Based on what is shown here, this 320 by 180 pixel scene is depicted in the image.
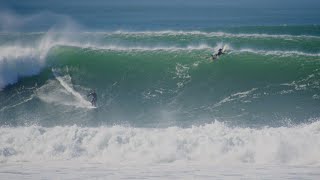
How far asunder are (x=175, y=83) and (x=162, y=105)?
59.3 inches

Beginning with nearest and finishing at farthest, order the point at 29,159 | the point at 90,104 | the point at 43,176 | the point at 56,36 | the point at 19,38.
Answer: the point at 43,176 < the point at 29,159 < the point at 90,104 < the point at 56,36 < the point at 19,38

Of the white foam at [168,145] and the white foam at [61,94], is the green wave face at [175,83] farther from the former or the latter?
the white foam at [168,145]

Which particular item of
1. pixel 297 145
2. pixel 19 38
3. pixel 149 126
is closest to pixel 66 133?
pixel 149 126

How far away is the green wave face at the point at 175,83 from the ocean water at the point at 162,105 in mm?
38

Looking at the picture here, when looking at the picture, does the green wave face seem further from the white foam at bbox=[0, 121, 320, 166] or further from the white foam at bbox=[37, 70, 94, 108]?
the white foam at bbox=[0, 121, 320, 166]

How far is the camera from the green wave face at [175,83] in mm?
17109

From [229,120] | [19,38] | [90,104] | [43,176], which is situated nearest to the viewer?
[43,176]

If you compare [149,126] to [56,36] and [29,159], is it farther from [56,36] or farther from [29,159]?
[56,36]

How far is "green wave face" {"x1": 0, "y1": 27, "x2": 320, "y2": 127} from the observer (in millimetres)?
17109

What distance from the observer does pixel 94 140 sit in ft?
49.5

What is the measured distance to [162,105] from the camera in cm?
1797

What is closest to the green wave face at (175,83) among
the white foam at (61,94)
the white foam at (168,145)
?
the white foam at (61,94)

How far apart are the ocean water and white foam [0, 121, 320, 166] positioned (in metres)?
0.03

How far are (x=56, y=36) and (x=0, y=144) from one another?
34.2ft
